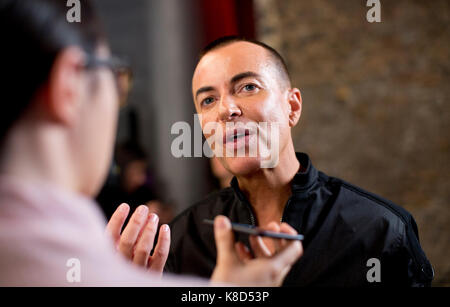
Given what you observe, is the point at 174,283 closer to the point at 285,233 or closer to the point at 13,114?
the point at 285,233

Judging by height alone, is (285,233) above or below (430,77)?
below

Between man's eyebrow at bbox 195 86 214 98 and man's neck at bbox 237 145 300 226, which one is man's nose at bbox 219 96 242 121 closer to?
man's eyebrow at bbox 195 86 214 98

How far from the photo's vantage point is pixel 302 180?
896 millimetres

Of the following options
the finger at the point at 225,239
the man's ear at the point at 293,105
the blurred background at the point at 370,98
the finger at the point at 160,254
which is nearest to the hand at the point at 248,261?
the finger at the point at 225,239

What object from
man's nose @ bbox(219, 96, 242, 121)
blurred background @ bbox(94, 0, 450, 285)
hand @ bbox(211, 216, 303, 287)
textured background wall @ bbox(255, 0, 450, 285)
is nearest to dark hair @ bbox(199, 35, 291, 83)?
man's nose @ bbox(219, 96, 242, 121)

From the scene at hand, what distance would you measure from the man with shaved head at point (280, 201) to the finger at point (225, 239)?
204 mm

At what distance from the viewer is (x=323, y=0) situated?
6.40ft

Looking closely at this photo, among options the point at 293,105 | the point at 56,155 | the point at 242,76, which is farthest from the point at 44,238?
the point at 293,105

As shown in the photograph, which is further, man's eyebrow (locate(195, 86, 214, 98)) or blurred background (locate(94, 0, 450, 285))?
blurred background (locate(94, 0, 450, 285))

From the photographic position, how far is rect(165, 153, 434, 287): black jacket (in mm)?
809

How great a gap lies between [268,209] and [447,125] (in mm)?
1086

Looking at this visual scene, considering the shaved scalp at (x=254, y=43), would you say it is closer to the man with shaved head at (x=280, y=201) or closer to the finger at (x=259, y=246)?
the man with shaved head at (x=280, y=201)

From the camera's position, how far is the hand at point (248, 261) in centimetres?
59

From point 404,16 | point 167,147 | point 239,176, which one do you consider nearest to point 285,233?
point 239,176
